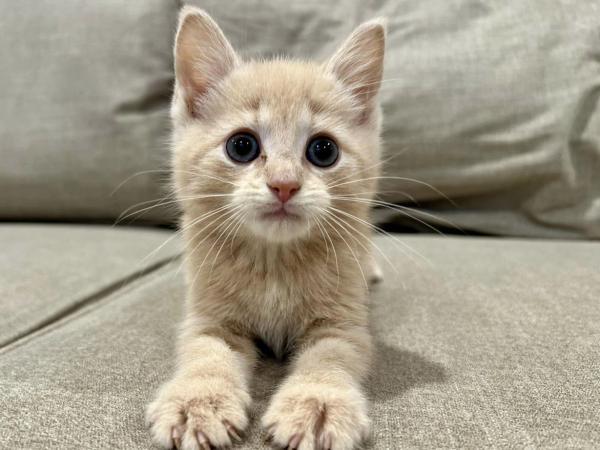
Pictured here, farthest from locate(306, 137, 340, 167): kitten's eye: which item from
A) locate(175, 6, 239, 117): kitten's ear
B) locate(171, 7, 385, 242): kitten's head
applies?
locate(175, 6, 239, 117): kitten's ear

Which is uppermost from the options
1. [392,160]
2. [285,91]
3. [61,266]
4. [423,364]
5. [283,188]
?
[285,91]

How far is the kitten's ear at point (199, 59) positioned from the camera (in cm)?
86

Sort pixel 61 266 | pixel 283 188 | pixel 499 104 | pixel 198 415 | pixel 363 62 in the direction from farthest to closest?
pixel 499 104 < pixel 61 266 < pixel 363 62 < pixel 283 188 < pixel 198 415

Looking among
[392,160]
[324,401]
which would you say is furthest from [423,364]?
[392,160]

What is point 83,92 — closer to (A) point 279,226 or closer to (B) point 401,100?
(B) point 401,100

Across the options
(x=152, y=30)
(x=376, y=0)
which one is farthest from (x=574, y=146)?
(x=152, y=30)

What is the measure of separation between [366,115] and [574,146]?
818 millimetres

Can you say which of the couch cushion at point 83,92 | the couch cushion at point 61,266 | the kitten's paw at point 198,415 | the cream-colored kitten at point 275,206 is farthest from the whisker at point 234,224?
the couch cushion at point 83,92

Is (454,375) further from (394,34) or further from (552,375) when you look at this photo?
(394,34)

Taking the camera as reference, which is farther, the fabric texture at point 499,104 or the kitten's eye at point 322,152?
the fabric texture at point 499,104

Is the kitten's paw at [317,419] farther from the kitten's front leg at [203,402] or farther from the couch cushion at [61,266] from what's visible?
the couch cushion at [61,266]

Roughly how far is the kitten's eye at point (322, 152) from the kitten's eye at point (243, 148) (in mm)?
83

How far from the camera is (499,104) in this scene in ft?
4.68

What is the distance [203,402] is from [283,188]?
29 centimetres
